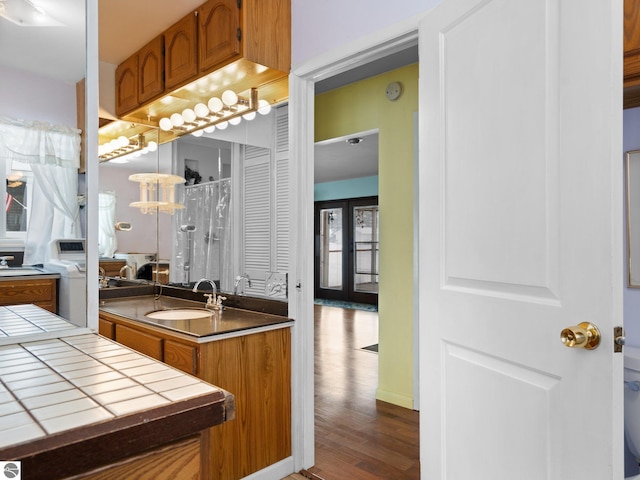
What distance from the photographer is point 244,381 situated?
2094 millimetres

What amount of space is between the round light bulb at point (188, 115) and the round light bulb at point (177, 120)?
0.04 metres

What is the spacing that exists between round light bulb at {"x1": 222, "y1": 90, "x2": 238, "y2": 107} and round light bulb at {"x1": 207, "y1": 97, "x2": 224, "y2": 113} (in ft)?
0.16

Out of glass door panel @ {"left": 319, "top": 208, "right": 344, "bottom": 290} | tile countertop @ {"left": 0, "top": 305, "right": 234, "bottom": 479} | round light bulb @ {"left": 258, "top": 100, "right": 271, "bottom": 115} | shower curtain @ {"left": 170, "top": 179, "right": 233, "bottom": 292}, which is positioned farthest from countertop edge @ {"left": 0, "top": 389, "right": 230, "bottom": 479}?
glass door panel @ {"left": 319, "top": 208, "right": 344, "bottom": 290}

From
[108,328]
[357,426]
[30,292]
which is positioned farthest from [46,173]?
[357,426]

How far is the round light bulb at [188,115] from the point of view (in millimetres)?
2951

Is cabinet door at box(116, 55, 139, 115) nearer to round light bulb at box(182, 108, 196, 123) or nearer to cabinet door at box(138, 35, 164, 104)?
cabinet door at box(138, 35, 164, 104)

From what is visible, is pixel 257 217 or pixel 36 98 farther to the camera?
pixel 257 217

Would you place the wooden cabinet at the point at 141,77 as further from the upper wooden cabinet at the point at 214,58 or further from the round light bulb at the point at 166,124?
the round light bulb at the point at 166,124

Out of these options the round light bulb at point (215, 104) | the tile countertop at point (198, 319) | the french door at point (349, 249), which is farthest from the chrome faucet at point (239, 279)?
the french door at point (349, 249)

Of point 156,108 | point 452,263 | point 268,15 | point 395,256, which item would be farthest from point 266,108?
point 452,263

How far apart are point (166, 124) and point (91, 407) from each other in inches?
108

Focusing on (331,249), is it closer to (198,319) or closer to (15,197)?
(198,319)

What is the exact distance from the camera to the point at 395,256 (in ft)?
10.7

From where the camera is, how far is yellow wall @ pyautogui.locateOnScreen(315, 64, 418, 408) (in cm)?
316
